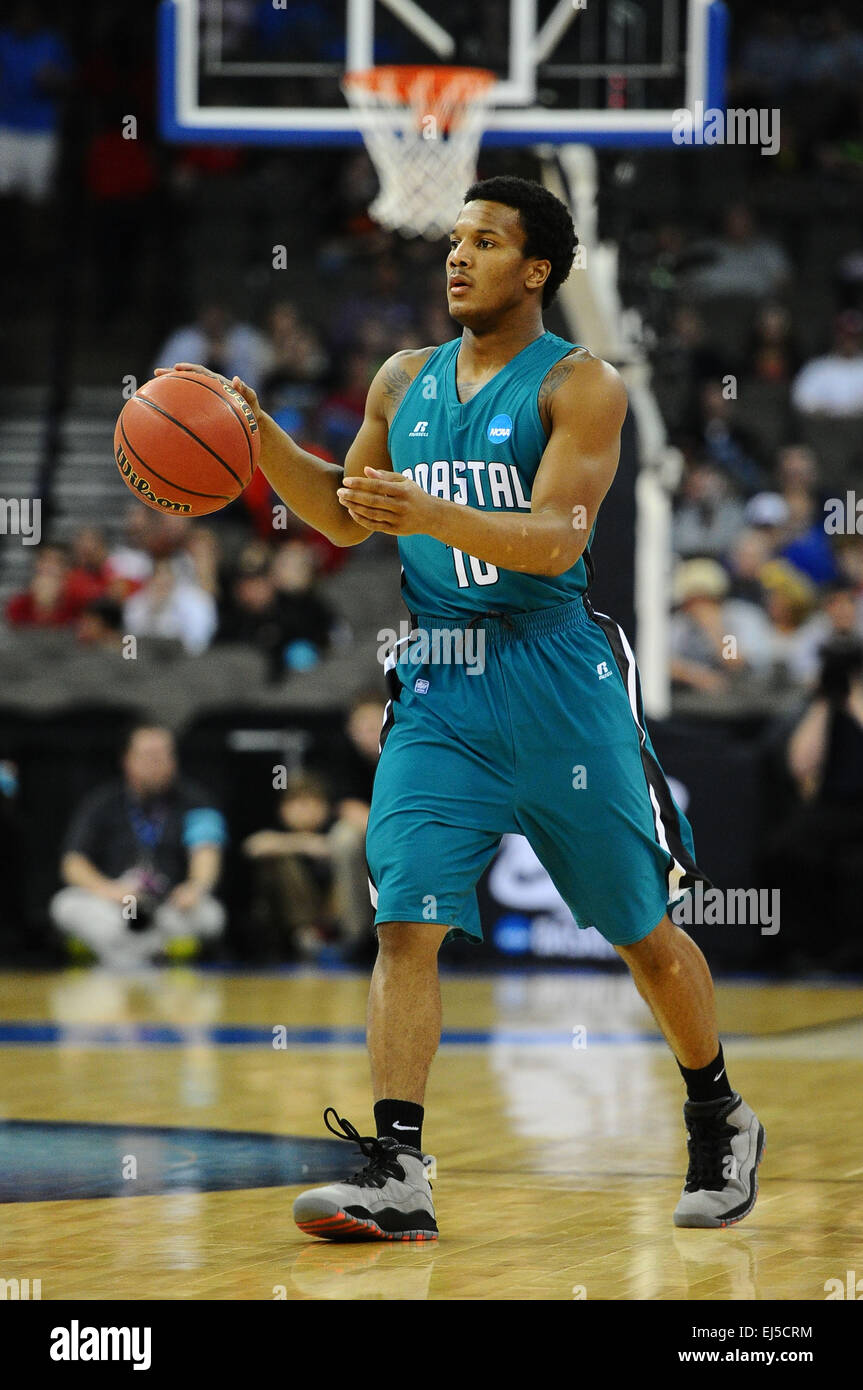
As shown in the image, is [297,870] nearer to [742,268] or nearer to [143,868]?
[143,868]

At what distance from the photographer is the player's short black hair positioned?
485cm

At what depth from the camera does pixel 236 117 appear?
34.4ft

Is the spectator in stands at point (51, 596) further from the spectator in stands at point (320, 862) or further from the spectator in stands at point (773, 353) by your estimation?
the spectator in stands at point (773, 353)

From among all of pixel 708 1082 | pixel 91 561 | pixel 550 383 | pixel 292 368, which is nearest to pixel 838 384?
pixel 292 368

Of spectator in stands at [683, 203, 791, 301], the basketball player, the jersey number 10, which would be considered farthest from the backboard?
spectator in stands at [683, 203, 791, 301]

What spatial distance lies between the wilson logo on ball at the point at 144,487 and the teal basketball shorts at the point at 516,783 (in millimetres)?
652

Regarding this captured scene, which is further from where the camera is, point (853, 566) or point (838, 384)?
point (838, 384)

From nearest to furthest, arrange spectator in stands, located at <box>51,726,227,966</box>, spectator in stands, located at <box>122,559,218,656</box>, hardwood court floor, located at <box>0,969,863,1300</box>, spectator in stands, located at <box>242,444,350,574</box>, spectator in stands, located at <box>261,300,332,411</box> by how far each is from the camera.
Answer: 1. hardwood court floor, located at <box>0,969,863,1300</box>
2. spectator in stands, located at <box>51,726,227,966</box>
3. spectator in stands, located at <box>122,559,218,656</box>
4. spectator in stands, located at <box>242,444,350,574</box>
5. spectator in stands, located at <box>261,300,332,411</box>

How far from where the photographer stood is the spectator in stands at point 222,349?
16.5 meters

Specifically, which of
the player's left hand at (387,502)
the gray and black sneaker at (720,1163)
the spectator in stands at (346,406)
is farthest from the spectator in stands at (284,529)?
the player's left hand at (387,502)

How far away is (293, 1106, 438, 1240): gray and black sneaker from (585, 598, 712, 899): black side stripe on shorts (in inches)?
34.0

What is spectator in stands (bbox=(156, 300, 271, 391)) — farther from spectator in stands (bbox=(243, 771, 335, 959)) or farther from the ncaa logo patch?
the ncaa logo patch

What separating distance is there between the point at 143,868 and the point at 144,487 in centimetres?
681

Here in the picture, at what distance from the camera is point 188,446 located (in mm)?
4758
